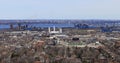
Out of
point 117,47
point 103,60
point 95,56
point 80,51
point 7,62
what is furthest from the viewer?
point 117,47

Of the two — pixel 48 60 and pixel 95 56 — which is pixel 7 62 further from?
pixel 95 56

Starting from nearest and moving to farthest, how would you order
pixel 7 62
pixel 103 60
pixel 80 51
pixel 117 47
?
pixel 7 62 → pixel 103 60 → pixel 80 51 → pixel 117 47

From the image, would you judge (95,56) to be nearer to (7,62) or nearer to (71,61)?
(71,61)

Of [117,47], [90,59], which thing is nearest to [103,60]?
[90,59]

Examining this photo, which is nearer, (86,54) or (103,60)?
(103,60)

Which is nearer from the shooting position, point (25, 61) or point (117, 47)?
point (25, 61)

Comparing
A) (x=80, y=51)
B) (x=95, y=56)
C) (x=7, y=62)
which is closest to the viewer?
(x=7, y=62)

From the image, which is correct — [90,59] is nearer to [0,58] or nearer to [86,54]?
[86,54]

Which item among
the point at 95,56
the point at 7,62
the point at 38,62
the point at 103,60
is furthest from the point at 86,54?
the point at 7,62

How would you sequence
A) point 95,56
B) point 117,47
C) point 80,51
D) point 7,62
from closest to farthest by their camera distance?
point 7,62 → point 95,56 → point 80,51 → point 117,47
